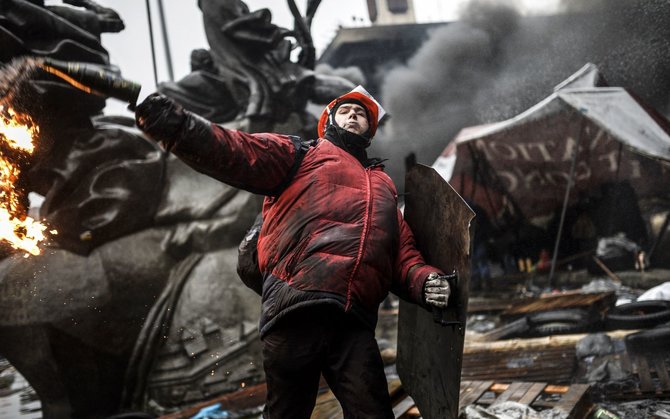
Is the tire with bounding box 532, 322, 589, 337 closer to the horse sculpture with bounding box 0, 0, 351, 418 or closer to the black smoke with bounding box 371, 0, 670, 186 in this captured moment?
the horse sculpture with bounding box 0, 0, 351, 418

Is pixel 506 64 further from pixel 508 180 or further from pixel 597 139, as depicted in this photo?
Answer: pixel 597 139

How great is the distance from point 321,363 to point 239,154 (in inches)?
36.6

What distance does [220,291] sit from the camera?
6.02 metres

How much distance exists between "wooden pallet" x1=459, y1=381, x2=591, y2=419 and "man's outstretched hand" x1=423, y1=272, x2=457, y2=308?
1.61m

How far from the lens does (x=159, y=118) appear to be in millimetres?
1769

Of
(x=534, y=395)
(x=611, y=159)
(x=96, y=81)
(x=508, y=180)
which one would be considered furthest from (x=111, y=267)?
(x=611, y=159)

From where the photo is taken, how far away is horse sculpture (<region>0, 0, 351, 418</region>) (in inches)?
200

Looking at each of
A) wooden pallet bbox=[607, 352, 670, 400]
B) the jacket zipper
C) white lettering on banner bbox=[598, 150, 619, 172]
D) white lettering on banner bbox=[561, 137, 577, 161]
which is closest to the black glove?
the jacket zipper

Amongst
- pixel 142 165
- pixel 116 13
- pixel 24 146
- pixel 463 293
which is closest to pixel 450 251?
pixel 463 293

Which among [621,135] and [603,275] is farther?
[603,275]

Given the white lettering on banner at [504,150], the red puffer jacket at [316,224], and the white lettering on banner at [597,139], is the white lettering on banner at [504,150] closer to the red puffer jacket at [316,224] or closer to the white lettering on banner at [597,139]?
the white lettering on banner at [597,139]

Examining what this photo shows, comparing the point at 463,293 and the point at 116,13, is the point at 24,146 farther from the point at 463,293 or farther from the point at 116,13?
the point at 463,293

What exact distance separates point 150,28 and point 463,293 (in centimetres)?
668

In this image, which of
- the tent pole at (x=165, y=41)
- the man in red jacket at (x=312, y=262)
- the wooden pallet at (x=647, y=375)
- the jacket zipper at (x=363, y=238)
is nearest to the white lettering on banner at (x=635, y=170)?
the wooden pallet at (x=647, y=375)
